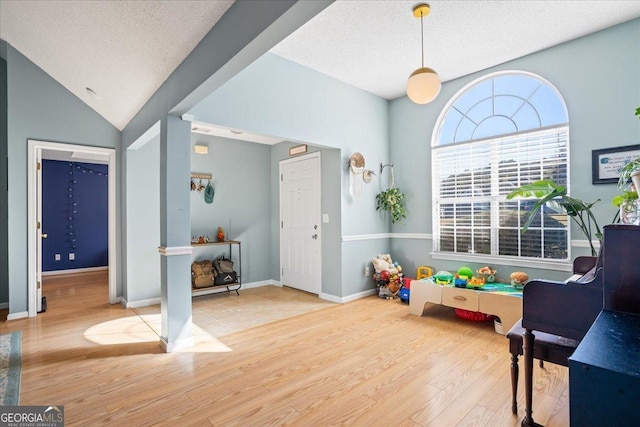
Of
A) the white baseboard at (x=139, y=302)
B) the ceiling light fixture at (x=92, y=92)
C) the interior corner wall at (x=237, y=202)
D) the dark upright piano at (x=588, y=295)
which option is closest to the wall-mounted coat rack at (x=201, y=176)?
the interior corner wall at (x=237, y=202)

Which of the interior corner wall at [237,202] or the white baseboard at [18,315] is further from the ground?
the interior corner wall at [237,202]

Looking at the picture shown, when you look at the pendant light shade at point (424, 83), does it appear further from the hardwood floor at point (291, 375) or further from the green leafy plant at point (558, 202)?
the hardwood floor at point (291, 375)

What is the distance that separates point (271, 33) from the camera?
162 cm

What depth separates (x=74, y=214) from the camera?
21.7 feet

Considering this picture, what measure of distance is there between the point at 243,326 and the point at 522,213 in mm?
3350

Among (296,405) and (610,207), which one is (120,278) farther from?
(610,207)

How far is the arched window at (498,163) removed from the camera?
11.2 ft

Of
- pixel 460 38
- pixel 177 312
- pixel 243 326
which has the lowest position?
pixel 243 326

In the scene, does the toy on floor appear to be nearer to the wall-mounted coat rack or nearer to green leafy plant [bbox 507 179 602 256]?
green leafy plant [bbox 507 179 602 256]

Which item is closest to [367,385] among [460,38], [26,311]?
[460,38]

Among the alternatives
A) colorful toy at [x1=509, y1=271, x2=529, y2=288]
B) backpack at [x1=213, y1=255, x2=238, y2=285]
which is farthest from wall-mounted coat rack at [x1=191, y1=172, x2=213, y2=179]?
colorful toy at [x1=509, y1=271, x2=529, y2=288]

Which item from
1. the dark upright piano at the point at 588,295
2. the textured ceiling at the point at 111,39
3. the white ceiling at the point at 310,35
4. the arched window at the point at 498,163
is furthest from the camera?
the arched window at the point at 498,163

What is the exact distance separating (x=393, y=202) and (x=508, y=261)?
1.60 m

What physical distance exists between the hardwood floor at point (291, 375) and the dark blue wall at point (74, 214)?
11.6 feet
